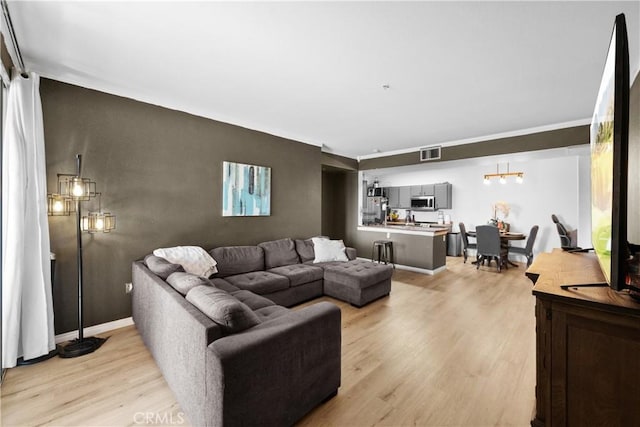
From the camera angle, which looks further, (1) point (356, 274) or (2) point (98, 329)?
(1) point (356, 274)

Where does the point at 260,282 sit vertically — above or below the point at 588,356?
below

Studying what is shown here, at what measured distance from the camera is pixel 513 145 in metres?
4.33

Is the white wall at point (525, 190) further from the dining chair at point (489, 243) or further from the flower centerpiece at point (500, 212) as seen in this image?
the dining chair at point (489, 243)

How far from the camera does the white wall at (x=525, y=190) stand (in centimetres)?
532

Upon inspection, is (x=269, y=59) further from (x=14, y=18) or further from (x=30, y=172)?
(x=30, y=172)

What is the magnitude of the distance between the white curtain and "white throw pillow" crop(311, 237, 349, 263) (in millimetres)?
3090

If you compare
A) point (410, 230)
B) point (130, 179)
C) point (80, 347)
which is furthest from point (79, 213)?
point (410, 230)

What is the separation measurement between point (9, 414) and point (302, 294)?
101 inches

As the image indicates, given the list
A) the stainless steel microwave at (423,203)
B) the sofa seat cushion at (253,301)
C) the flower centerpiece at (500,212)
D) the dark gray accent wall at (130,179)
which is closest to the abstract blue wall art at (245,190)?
the dark gray accent wall at (130,179)

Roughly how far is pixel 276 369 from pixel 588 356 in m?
1.41

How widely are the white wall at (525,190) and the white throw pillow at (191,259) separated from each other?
433cm

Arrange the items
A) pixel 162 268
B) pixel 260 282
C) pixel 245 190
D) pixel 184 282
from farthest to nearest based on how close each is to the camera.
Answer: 1. pixel 245 190
2. pixel 260 282
3. pixel 162 268
4. pixel 184 282

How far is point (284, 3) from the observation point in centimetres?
170

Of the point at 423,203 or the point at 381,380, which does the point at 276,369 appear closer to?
the point at 381,380
